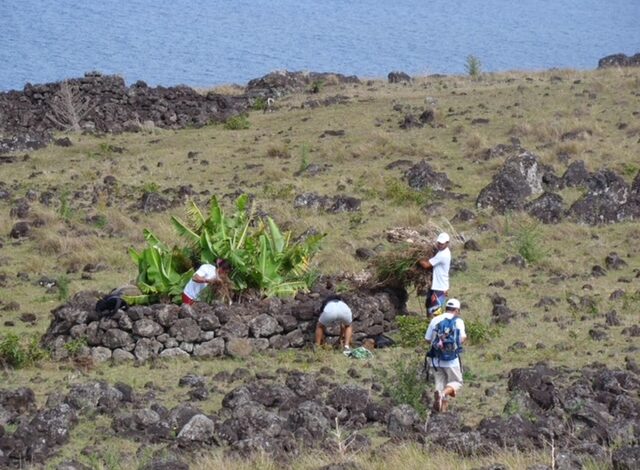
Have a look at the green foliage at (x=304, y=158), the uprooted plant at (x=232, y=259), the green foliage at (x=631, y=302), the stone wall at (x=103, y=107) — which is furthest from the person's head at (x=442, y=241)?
the stone wall at (x=103, y=107)

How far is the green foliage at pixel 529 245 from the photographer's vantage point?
20.6 metres

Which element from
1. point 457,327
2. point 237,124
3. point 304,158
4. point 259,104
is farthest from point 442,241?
point 259,104

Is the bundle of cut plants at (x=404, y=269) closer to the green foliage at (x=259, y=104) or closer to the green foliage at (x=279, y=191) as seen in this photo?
the green foliage at (x=279, y=191)

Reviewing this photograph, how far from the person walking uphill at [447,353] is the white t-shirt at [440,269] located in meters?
3.22

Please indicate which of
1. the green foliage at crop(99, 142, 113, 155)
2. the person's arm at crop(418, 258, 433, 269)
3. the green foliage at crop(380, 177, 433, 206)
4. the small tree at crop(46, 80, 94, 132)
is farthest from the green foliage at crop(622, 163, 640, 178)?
the small tree at crop(46, 80, 94, 132)

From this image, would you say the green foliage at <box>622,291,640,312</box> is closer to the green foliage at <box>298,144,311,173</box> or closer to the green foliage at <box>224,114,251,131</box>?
the green foliage at <box>298,144,311,173</box>

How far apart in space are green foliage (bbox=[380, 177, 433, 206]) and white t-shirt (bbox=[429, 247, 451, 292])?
9.26 meters

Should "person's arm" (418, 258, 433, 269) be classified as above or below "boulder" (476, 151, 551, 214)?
below

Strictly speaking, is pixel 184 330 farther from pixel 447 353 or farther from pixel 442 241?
pixel 447 353

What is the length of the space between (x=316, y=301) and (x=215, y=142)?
1799 cm

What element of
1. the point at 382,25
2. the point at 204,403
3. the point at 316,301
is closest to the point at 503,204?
the point at 316,301

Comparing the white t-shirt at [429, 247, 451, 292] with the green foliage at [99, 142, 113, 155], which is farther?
the green foliage at [99, 142, 113, 155]

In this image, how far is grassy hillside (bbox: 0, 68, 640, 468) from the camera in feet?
49.6

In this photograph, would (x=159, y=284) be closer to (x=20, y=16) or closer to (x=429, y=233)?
(x=429, y=233)
